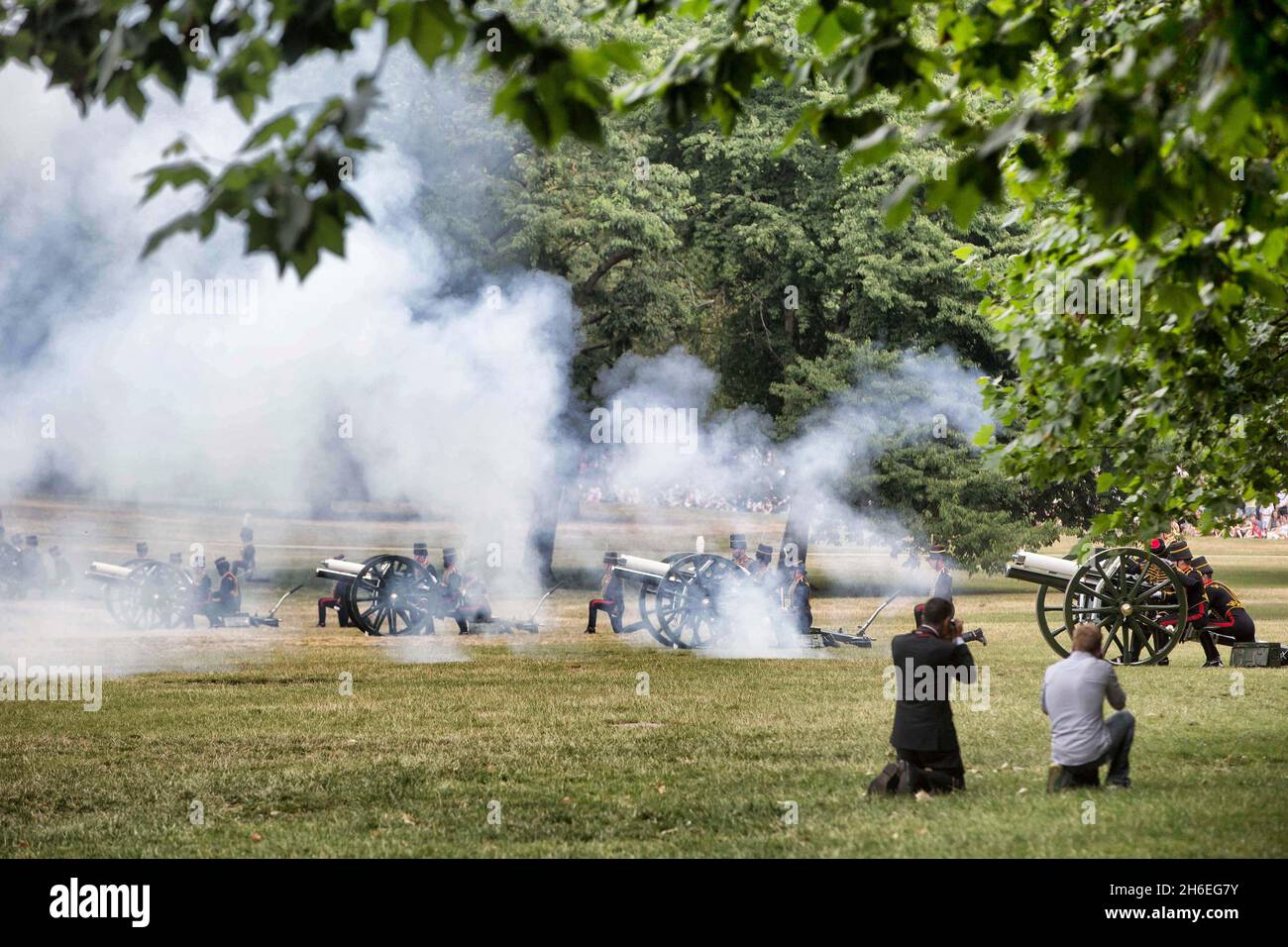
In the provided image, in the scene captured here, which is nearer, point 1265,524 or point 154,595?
point 154,595

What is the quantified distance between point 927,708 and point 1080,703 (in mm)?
772

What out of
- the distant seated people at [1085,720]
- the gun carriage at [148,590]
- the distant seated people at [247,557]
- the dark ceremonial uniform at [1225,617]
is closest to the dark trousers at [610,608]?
the gun carriage at [148,590]

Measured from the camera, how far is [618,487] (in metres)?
27.3

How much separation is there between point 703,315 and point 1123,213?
2361 cm

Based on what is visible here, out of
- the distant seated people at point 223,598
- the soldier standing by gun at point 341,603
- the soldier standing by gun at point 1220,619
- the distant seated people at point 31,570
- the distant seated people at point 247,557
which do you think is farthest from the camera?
the distant seated people at point 247,557

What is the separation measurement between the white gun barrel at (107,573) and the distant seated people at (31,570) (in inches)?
49.3

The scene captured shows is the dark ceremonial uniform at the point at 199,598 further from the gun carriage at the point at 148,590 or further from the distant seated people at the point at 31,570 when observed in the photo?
the distant seated people at the point at 31,570

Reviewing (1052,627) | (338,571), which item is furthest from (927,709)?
(1052,627)

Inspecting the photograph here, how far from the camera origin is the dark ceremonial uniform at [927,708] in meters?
7.37

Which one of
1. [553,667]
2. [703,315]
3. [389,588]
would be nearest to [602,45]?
[553,667]

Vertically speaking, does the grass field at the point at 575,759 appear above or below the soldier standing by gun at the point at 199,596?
below

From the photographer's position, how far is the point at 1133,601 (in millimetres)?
14297

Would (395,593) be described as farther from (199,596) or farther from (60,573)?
(60,573)

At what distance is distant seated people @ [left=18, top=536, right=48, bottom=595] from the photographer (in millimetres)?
21297
